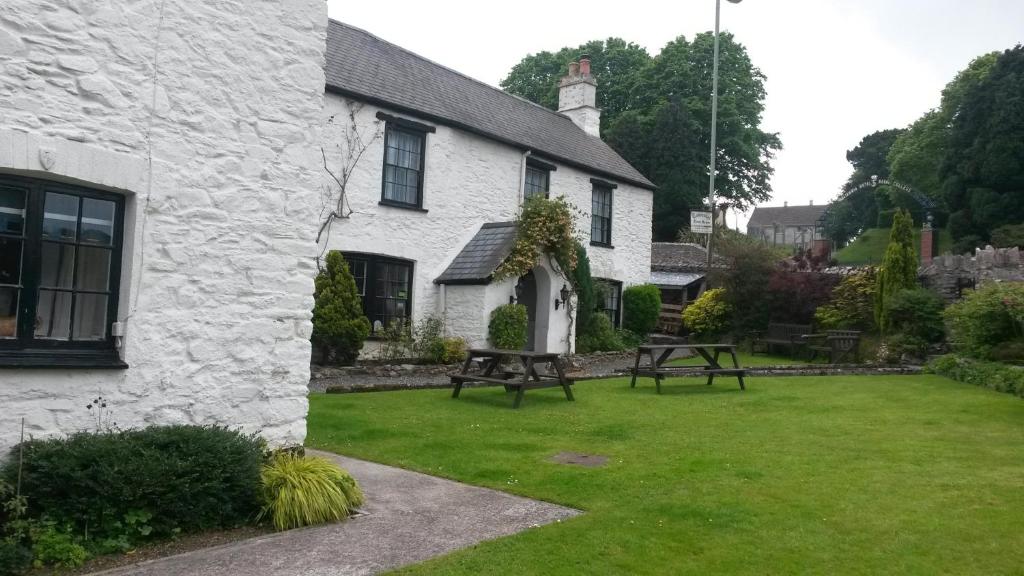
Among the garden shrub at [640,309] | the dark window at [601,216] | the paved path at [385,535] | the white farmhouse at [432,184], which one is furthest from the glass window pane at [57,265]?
the garden shrub at [640,309]

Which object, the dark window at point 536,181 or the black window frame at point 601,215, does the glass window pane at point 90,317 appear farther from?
the black window frame at point 601,215

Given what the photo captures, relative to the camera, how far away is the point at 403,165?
56.0 feet

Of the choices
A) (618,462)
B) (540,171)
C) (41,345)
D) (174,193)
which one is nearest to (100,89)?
(174,193)

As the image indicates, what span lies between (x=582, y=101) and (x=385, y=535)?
23.1m

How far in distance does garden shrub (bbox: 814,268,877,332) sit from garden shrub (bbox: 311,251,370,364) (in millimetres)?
13384

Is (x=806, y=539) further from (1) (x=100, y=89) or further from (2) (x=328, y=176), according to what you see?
(2) (x=328, y=176)

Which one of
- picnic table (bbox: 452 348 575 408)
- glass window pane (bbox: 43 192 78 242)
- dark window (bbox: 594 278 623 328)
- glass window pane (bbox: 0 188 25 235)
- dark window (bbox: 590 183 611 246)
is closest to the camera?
glass window pane (bbox: 0 188 25 235)

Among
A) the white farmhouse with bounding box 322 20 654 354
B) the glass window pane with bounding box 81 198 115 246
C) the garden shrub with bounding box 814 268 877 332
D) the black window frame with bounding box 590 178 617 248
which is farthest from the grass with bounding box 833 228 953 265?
the glass window pane with bounding box 81 198 115 246

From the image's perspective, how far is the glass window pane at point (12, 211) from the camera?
17.1 feet

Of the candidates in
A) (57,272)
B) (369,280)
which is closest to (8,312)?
(57,272)

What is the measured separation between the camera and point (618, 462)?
7.65 meters

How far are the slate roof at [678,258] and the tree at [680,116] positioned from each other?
777cm

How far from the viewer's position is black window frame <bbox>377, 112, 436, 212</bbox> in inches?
650

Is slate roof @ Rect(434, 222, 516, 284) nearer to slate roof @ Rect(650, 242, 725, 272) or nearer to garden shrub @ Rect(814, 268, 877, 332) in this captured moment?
garden shrub @ Rect(814, 268, 877, 332)
